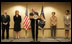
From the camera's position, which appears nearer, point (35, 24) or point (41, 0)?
point (35, 24)

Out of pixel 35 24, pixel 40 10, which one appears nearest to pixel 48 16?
pixel 40 10

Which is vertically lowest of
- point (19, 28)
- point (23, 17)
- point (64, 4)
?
point (19, 28)

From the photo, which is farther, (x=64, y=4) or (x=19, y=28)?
(x=64, y=4)

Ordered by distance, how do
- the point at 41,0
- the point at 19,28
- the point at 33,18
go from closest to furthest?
the point at 33,18 < the point at 19,28 < the point at 41,0

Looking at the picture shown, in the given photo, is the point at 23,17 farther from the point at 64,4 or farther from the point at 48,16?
the point at 64,4

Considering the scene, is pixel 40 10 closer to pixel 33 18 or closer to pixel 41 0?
pixel 41 0

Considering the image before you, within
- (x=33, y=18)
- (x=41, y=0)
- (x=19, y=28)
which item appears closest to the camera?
(x=33, y=18)

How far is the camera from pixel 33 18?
671 centimetres

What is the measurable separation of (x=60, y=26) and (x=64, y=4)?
1.30m

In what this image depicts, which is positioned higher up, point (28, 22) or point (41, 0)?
point (41, 0)

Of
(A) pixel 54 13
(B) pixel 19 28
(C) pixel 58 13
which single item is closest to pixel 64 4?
(C) pixel 58 13

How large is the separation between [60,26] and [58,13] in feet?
2.50

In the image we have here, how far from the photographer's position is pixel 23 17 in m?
9.51

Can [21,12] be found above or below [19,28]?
above
